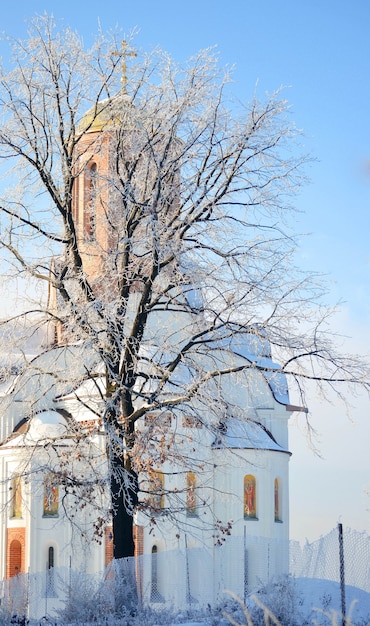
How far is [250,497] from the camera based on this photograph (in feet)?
116

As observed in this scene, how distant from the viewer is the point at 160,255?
17.8 meters

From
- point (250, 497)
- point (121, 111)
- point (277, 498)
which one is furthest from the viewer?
point (277, 498)

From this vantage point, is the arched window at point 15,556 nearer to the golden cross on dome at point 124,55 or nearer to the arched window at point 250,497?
the arched window at point 250,497

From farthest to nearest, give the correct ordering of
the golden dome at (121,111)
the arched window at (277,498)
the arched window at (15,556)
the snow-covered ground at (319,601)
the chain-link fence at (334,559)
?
the arched window at (277,498) → the arched window at (15,556) → the golden dome at (121,111) → the chain-link fence at (334,559) → the snow-covered ground at (319,601)

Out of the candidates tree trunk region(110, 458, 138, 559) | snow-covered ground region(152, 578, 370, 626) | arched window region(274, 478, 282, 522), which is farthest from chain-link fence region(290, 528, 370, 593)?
arched window region(274, 478, 282, 522)

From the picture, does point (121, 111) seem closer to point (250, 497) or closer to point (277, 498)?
point (250, 497)

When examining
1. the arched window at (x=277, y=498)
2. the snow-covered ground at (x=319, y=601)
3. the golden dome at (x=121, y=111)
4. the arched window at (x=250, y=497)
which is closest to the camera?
the snow-covered ground at (x=319, y=601)

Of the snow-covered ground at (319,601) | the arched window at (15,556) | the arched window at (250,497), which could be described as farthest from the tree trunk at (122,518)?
the arched window at (250,497)

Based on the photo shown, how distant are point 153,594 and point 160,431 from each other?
15.9 feet

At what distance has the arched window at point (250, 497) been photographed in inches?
1388

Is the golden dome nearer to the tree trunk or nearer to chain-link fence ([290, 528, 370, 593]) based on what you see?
the tree trunk

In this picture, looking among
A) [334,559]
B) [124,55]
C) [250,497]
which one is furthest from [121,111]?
[250,497]

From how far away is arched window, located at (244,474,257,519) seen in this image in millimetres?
35250

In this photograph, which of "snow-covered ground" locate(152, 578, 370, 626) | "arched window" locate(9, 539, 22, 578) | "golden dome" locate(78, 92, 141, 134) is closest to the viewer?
"snow-covered ground" locate(152, 578, 370, 626)
